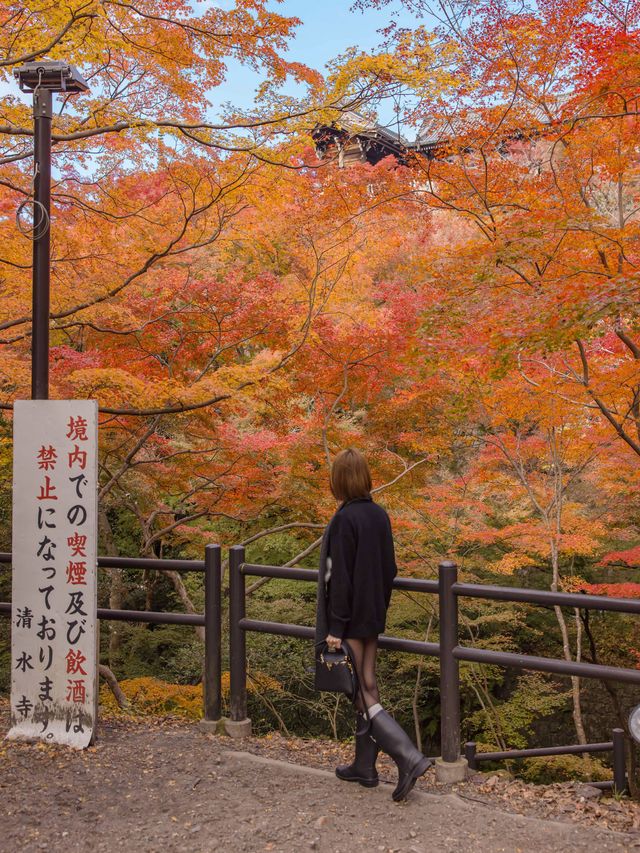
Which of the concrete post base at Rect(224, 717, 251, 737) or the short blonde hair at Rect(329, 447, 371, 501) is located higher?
the short blonde hair at Rect(329, 447, 371, 501)

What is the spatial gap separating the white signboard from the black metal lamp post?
0.30 meters

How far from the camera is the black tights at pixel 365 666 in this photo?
11.8 ft

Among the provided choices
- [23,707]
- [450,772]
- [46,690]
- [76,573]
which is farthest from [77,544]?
[450,772]

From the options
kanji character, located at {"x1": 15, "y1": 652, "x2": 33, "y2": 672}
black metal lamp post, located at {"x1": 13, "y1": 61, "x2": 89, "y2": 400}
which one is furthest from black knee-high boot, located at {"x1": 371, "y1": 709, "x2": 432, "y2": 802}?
black metal lamp post, located at {"x1": 13, "y1": 61, "x2": 89, "y2": 400}

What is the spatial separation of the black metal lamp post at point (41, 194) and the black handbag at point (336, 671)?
7.76 feet

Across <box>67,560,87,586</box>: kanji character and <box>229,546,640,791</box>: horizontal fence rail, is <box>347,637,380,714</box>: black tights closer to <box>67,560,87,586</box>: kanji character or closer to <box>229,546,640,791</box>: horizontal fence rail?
<box>229,546,640,791</box>: horizontal fence rail

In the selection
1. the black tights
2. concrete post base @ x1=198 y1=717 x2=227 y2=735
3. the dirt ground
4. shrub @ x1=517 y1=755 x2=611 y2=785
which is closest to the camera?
the dirt ground

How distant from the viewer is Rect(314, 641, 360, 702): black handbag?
3.49m

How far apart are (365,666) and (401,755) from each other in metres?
0.44

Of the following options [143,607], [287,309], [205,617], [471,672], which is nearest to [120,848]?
[205,617]

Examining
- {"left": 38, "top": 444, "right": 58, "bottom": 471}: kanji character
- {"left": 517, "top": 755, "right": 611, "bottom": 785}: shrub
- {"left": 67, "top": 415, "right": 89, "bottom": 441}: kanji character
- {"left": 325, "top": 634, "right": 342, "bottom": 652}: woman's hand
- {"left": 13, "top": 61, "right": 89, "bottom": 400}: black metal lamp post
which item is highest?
{"left": 13, "top": 61, "right": 89, "bottom": 400}: black metal lamp post

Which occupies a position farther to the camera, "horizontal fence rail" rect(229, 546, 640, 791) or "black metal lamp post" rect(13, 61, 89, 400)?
"black metal lamp post" rect(13, 61, 89, 400)

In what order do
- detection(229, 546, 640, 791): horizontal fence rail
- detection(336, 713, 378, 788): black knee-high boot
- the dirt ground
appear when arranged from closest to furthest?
the dirt ground
detection(229, 546, 640, 791): horizontal fence rail
detection(336, 713, 378, 788): black knee-high boot

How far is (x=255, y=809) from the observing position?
3477mm
